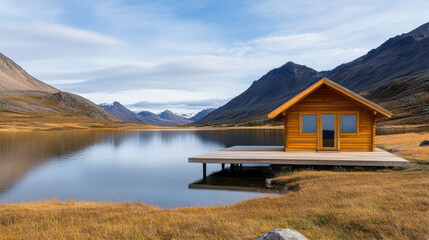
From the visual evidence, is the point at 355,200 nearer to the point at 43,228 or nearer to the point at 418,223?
the point at 418,223

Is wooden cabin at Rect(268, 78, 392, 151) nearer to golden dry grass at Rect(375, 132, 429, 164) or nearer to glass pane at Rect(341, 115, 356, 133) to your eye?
glass pane at Rect(341, 115, 356, 133)

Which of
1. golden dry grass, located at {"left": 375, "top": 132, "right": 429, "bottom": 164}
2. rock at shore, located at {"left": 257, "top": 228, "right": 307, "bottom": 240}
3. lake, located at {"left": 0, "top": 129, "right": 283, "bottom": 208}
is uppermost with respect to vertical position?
rock at shore, located at {"left": 257, "top": 228, "right": 307, "bottom": 240}

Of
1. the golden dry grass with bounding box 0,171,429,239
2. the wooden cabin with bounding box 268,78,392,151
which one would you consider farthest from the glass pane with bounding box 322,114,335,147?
the golden dry grass with bounding box 0,171,429,239

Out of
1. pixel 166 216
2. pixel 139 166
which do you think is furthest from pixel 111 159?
pixel 166 216

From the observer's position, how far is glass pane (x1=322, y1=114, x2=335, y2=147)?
24.0m

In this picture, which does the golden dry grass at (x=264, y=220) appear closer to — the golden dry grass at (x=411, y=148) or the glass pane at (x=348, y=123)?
the golden dry grass at (x=411, y=148)

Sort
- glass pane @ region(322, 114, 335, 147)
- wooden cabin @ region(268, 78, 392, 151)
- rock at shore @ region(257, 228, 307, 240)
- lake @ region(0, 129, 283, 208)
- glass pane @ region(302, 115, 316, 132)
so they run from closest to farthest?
rock at shore @ region(257, 228, 307, 240), lake @ region(0, 129, 283, 208), wooden cabin @ region(268, 78, 392, 151), glass pane @ region(322, 114, 335, 147), glass pane @ region(302, 115, 316, 132)

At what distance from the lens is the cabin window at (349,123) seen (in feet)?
78.3

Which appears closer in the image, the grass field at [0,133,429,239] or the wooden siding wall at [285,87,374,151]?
the grass field at [0,133,429,239]

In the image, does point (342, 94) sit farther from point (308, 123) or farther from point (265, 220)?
point (265, 220)

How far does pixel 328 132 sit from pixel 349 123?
63.4 inches

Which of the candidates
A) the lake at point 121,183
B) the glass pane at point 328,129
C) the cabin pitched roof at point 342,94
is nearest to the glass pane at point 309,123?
the glass pane at point 328,129

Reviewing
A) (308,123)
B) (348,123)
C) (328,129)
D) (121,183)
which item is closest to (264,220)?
(121,183)

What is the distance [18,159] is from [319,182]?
32499mm
